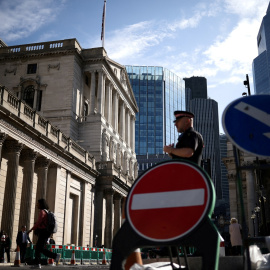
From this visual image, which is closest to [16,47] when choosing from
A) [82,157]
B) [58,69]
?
[58,69]

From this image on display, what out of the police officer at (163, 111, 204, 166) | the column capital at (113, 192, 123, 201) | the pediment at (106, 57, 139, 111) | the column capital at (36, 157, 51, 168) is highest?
the pediment at (106, 57, 139, 111)

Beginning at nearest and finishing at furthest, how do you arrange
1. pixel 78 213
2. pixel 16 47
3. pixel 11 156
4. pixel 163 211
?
1. pixel 163 211
2. pixel 11 156
3. pixel 78 213
4. pixel 16 47

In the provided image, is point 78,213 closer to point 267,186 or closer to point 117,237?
point 267,186

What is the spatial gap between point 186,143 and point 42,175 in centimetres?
2325

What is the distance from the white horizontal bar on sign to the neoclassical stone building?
1946 centimetres

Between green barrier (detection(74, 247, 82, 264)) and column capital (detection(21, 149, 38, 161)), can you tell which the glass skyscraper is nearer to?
green barrier (detection(74, 247, 82, 264))

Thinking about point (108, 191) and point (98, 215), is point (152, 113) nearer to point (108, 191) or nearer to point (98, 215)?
point (108, 191)

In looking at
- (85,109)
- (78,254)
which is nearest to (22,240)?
(78,254)

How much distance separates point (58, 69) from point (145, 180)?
4188 cm

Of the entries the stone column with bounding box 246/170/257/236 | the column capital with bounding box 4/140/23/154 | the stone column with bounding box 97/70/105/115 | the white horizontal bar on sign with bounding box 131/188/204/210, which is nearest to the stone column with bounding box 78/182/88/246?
the column capital with bounding box 4/140/23/154

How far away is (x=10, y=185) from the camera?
21.9 metres

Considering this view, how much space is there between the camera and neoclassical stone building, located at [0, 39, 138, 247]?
76.2 feet

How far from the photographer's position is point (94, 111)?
45281 mm

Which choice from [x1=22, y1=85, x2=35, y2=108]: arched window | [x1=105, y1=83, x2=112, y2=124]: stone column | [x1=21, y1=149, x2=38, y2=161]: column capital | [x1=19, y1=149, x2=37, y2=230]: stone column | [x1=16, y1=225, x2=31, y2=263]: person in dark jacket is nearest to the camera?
[x1=16, y1=225, x2=31, y2=263]: person in dark jacket
